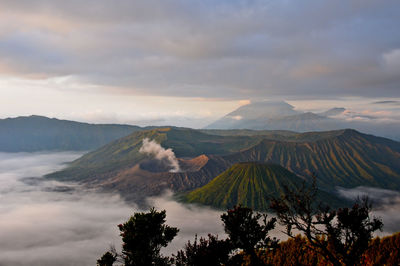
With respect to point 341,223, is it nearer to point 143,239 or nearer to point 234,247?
point 234,247

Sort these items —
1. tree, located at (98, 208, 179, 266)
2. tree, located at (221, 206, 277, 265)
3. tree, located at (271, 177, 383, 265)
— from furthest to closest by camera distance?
tree, located at (221, 206, 277, 265)
tree, located at (98, 208, 179, 266)
tree, located at (271, 177, 383, 265)

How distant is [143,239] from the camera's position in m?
32.0

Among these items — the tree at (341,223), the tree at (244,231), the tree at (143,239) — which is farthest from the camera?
the tree at (244,231)

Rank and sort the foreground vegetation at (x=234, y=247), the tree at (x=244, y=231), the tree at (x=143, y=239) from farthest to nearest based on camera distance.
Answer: the tree at (x=244, y=231) < the tree at (x=143, y=239) < the foreground vegetation at (x=234, y=247)

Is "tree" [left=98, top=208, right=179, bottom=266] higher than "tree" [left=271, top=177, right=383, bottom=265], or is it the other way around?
"tree" [left=271, top=177, right=383, bottom=265]

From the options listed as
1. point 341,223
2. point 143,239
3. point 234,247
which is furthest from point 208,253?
point 341,223

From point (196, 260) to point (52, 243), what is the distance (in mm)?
200847

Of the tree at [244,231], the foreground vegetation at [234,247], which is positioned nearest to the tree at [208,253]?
the foreground vegetation at [234,247]

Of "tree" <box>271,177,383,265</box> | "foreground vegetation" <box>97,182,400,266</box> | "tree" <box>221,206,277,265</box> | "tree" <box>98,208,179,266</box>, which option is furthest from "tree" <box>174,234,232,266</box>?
"tree" <box>271,177,383,265</box>

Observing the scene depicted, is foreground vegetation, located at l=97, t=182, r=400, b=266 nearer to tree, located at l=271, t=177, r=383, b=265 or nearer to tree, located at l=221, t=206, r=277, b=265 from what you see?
tree, located at l=221, t=206, r=277, b=265

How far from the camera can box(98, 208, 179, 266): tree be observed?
31109mm

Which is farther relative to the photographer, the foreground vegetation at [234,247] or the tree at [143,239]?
the tree at [143,239]

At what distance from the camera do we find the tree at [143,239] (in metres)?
31.1

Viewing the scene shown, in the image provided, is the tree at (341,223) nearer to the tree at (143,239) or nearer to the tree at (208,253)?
the tree at (208,253)
